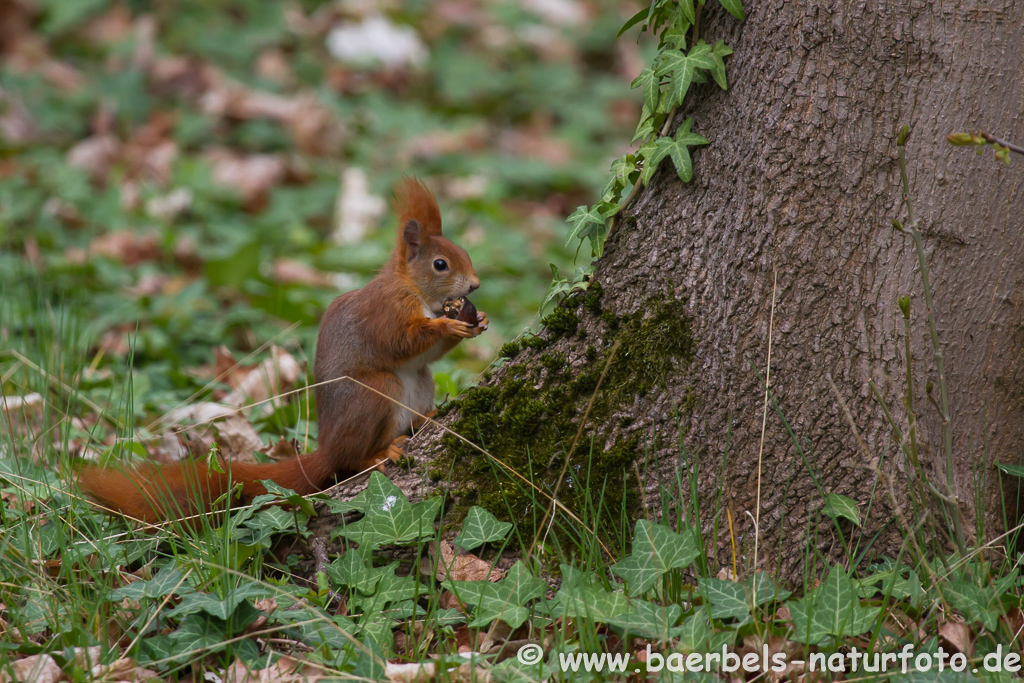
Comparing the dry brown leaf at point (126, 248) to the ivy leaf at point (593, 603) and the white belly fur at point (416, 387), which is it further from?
the ivy leaf at point (593, 603)

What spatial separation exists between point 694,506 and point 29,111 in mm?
5927

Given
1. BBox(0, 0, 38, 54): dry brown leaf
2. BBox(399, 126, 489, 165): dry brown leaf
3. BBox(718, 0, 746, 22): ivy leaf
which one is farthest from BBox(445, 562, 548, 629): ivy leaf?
BBox(0, 0, 38, 54): dry brown leaf

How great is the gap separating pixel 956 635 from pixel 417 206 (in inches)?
70.6

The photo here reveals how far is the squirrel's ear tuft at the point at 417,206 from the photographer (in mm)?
2766

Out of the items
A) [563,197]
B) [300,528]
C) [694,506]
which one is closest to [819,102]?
[694,506]

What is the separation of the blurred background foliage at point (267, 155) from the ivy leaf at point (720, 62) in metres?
1.42

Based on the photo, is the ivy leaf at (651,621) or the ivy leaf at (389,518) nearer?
the ivy leaf at (651,621)

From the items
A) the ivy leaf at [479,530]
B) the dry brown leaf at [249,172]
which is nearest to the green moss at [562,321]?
the ivy leaf at [479,530]

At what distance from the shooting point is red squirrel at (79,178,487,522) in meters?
2.18

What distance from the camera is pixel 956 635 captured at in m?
1.81

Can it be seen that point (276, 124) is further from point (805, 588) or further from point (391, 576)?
point (805, 588)

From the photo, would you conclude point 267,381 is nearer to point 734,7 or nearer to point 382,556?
point 382,556

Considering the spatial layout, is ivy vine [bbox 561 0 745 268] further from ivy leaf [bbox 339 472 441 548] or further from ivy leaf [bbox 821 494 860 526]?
ivy leaf [bbox 821 494 860 526]

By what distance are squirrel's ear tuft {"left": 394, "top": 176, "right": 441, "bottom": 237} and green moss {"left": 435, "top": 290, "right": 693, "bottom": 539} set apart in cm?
71
